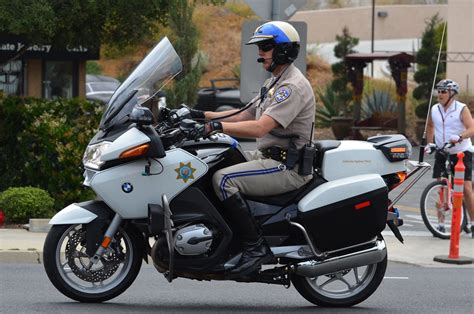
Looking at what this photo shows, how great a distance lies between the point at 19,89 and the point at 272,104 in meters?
15.4

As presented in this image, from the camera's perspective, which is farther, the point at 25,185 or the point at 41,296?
the point at 25,185

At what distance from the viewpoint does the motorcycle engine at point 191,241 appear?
8.10m

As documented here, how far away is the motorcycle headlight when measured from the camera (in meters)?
8.14

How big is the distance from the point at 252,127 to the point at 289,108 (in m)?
0.30

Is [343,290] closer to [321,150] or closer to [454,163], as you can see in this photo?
[321,150]

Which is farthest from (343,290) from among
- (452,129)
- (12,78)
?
(12,78)

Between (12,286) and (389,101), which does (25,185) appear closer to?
(12,286)

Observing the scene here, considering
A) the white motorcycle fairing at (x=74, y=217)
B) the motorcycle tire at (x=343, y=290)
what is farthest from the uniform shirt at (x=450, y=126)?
the white motorcycle fairing at (x=74, y=217)

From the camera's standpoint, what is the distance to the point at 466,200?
1377 cm

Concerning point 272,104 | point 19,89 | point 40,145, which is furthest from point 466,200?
point 19,89

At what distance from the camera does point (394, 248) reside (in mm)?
12914

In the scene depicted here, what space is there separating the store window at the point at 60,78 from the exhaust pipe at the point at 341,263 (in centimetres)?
1529

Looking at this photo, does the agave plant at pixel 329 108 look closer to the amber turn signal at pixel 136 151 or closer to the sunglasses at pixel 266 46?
the sunglasses at pixel 266 46

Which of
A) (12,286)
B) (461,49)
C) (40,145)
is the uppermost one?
(461,49)
